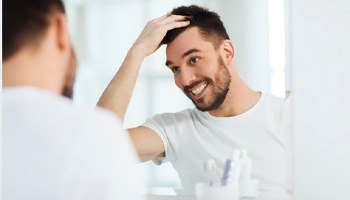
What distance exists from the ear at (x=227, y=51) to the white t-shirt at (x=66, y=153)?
450 millimetres

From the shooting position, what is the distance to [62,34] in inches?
59.9

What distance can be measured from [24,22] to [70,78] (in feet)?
0.67

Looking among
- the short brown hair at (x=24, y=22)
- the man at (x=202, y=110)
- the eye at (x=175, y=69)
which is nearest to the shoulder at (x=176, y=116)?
the man at (x=202, y=110)

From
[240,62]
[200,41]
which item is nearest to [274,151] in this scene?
[240,62]

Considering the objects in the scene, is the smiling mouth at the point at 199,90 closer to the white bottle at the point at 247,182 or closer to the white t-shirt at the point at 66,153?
the white bottle at the point at 247,182

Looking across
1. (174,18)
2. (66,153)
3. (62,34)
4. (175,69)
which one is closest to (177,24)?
Answer: (174,18)

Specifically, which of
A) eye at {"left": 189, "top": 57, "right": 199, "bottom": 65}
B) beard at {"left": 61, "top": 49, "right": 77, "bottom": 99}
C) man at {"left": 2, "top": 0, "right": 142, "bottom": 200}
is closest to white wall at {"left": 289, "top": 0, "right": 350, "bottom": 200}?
eye at {"left": 189, "top": 57, "right": 199, "bottom": 65}

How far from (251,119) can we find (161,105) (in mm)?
260

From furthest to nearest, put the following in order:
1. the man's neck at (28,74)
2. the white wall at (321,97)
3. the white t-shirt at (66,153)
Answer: the man's neck at (28,74)
the white wall at (321,97)
the white t-shirt at (66,153)

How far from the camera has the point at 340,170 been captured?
1321 mm

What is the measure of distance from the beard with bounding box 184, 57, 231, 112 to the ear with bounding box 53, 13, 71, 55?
42 centimetres

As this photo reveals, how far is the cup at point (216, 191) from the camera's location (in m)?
1.38

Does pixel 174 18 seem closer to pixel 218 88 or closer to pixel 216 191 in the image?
pixel 218 88

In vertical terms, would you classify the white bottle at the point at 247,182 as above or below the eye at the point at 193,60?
below
